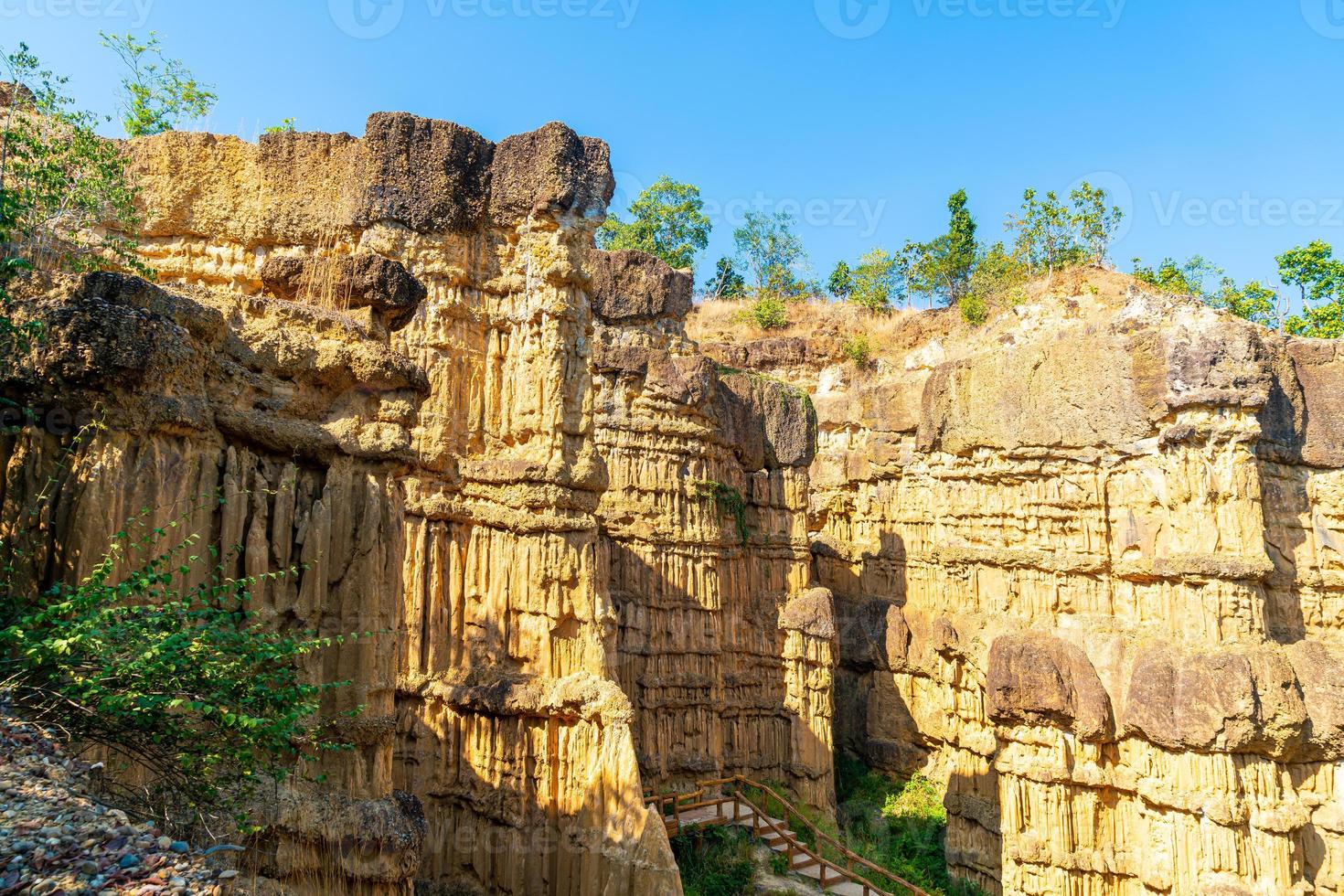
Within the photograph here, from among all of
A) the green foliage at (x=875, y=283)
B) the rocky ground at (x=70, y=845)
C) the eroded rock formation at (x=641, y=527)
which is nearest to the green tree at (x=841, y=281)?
the green foliage at (x=875, y=283)

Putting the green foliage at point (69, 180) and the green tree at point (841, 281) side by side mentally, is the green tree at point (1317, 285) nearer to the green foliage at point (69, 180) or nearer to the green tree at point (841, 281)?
the green tree at point (841, 281)

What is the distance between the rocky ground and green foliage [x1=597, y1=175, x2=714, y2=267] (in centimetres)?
3760

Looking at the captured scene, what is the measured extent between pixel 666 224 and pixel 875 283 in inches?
Result: 408

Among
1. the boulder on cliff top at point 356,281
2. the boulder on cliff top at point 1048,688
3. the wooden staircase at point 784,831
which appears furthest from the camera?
the boulder on cliff top at point 1048,688

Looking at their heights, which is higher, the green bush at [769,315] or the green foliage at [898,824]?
the green bush at [769,315]

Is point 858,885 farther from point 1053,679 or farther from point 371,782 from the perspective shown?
point 371,782

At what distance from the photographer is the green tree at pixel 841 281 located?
4225cm

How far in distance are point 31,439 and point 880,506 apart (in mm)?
22548

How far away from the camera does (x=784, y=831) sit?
17891 millimetres

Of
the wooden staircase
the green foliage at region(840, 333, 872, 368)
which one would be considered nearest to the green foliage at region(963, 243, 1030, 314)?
the green foliage at region(840, 333, 872, 368)

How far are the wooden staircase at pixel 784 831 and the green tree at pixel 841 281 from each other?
28.0 metres

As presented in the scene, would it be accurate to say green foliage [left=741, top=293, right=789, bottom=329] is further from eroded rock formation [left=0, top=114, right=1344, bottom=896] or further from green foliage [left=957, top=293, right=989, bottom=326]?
eroded rock formation [left=0, top=114, right=1344, bottom=896]

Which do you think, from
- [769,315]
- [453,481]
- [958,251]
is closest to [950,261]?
[958,251]

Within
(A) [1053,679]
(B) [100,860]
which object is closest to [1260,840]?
(A) [1053,679]
